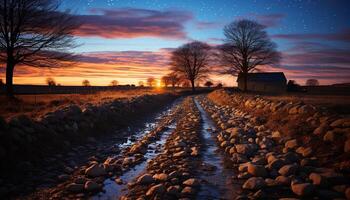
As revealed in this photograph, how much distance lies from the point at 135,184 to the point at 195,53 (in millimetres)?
62440

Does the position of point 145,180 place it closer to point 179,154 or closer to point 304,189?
point 179,154

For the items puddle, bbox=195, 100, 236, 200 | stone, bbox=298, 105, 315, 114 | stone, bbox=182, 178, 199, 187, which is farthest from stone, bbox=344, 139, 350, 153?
stone, bbox=182, 178, 199, 187

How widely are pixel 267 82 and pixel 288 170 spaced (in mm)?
59442

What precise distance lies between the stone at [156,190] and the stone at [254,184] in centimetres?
146

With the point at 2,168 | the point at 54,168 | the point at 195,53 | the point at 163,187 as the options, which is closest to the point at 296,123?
the point at 163,187

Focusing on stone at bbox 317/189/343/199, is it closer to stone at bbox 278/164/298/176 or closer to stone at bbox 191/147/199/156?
stone at bbox 278/164/298/176

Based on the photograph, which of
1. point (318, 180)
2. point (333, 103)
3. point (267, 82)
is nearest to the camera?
point (318, 180)

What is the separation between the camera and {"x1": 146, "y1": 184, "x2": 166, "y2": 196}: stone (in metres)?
4.94

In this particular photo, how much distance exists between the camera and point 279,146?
7824 millimetres

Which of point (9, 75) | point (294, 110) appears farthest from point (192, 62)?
point (294, 110)

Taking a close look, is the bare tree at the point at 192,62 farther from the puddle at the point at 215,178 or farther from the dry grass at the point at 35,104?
the puddle at the point at 215,178

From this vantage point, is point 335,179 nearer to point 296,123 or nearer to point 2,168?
point 296,123

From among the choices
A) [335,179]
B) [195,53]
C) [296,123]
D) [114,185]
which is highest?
[195,53]

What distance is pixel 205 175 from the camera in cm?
604
